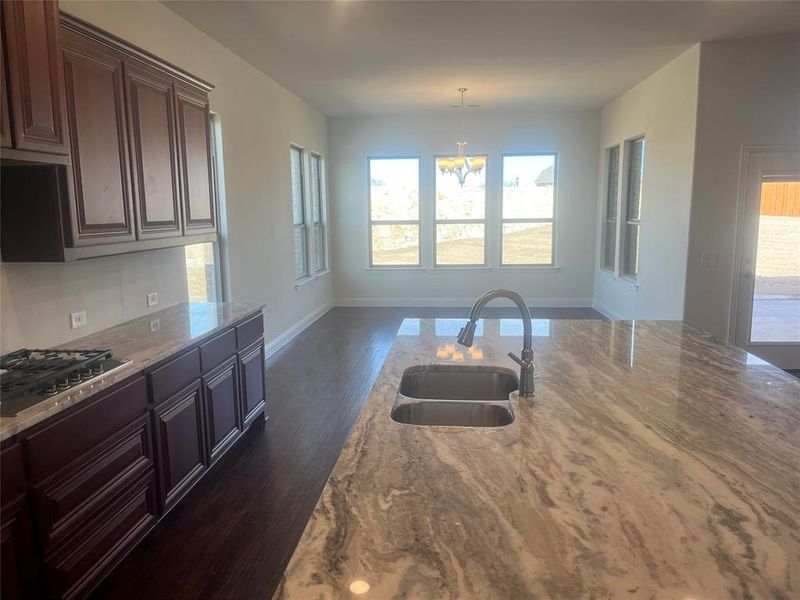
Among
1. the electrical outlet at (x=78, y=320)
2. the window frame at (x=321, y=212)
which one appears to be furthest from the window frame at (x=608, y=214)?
the electrical outlet at (x=78, y=320)

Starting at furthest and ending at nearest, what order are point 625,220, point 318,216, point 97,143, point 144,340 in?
point 318,216
point 625,220
point 144,340
point 97,143

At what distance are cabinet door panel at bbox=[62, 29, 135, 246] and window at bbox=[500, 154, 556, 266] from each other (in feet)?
20.7

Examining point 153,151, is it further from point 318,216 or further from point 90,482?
point 318,216

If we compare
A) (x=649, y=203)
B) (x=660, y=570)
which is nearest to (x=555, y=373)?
(x=660, y=570)

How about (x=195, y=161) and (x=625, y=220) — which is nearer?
(x=195, y=161)

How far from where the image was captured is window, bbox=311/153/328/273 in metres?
7.74

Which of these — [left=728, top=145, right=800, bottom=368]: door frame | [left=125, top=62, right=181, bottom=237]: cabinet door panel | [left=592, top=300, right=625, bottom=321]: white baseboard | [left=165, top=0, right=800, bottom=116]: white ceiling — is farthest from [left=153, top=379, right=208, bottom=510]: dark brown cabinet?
[left=592, top=300, right=625, bottom=321]: white baseboard

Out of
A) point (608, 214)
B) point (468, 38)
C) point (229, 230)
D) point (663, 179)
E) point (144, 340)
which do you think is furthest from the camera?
point (608, 214)

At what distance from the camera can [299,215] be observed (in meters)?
7.12

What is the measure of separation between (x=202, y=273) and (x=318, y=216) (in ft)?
12.2

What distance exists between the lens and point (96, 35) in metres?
2.44

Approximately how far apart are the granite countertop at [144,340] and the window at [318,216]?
4.18 m

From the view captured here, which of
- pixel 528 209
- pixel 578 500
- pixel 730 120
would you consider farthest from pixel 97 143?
pixel 528 209

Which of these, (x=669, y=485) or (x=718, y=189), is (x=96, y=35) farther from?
(x=718, y=189)
